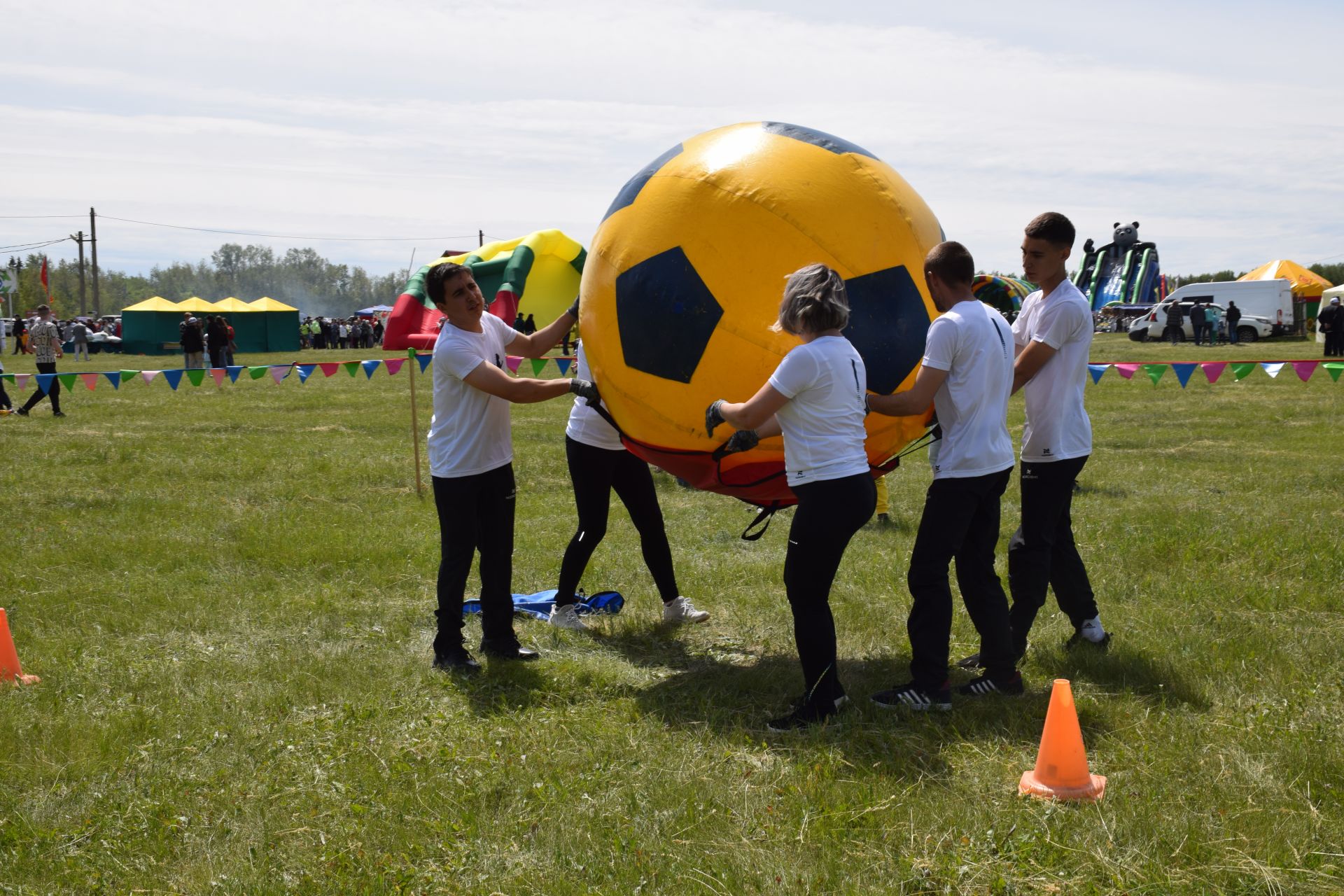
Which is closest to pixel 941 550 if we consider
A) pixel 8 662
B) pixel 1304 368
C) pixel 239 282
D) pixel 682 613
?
pixel 682 613

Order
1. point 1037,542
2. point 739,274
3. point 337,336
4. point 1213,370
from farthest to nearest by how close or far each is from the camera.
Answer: point 337,336, point 1213,370, point 1037,542, point 739,274

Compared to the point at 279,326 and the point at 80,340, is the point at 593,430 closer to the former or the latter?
the point at 80,340

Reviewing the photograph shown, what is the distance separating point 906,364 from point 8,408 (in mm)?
17884

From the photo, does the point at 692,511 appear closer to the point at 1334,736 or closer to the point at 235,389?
the point at 1334,736

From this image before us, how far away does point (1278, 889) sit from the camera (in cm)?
330

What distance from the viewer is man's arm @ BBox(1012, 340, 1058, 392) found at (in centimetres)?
522

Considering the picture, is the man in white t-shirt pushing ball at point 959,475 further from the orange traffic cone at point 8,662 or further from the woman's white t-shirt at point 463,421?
the orange traffic cone at point 8,662

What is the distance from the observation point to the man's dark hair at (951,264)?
4605mm

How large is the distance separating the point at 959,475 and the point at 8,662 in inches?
179

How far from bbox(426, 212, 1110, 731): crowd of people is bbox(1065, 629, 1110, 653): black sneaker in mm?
11

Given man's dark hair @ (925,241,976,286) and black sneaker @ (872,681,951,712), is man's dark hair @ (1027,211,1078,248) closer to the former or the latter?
man's dark hair @ (925,241,976,286)

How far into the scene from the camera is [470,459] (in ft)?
18.2

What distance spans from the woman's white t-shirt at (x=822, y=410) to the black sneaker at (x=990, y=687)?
4.36ft

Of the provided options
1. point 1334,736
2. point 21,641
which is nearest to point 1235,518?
point 1334,736
